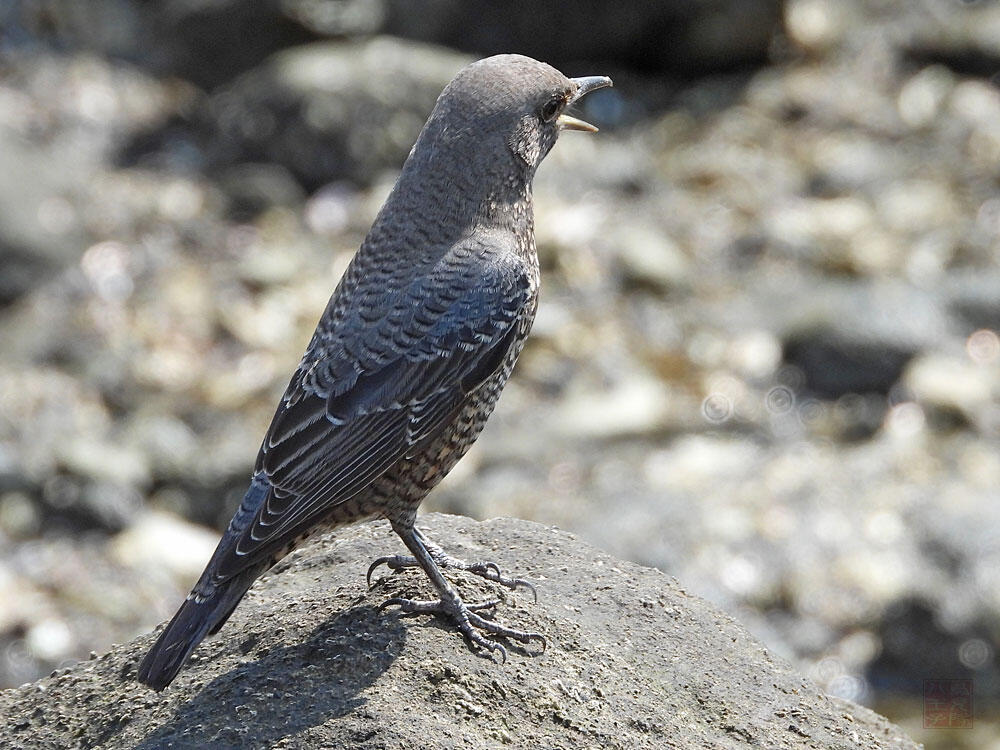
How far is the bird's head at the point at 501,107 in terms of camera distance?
5379 mm

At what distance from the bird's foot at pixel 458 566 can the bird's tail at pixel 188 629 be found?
67cm

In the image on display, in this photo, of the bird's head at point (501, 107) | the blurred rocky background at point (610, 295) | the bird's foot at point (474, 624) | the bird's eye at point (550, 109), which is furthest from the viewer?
the blurred rocky background at point (610, 295)

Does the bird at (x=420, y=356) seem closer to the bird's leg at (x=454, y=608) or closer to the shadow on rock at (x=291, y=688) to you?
the bird's leg at (x=454, y=608)

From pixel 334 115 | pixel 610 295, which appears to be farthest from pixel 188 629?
pixel 334 115

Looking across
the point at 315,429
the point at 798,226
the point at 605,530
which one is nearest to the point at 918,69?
the point at 798,226

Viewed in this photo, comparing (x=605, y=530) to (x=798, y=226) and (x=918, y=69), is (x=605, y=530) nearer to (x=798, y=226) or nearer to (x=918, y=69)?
(x=798, y=226)

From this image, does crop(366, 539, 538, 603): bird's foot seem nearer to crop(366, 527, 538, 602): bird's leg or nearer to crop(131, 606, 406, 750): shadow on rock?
crop(366, 527, 538, 602): bird's leg

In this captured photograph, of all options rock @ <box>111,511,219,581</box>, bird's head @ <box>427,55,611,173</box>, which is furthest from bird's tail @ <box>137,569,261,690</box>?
rock @ <box>111,511,219,581</box>

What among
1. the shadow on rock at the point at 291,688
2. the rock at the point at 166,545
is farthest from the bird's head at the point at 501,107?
the rock at the point at 166,545

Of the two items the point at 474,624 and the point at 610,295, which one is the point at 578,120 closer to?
the point at 474,624

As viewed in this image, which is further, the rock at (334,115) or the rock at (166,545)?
the rock at (334,115)

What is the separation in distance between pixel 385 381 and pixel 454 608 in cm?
81

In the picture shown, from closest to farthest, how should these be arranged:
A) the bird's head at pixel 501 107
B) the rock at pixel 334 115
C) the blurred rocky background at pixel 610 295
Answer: the bird's head at pixel 501 107 < the blurred rocky background at pixel 610 295 < the rock at pixel 334 115

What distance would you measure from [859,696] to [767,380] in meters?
2.91
